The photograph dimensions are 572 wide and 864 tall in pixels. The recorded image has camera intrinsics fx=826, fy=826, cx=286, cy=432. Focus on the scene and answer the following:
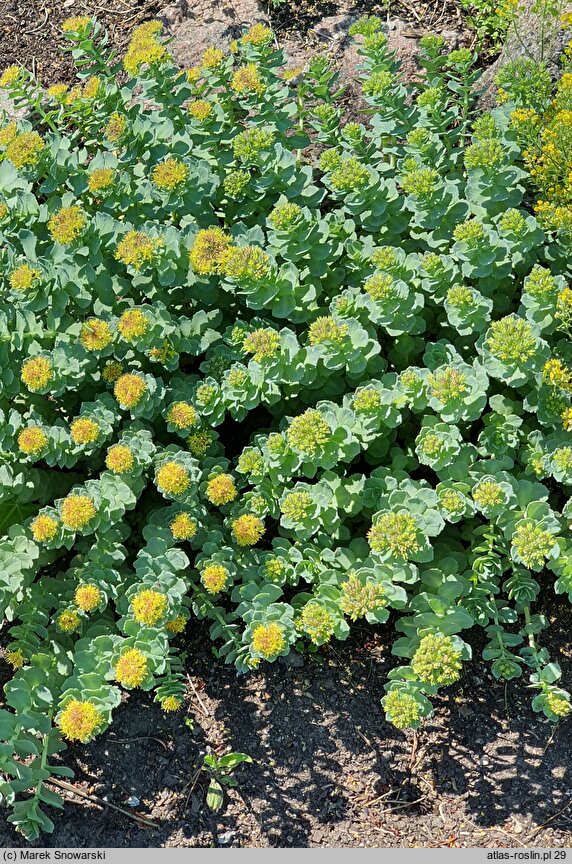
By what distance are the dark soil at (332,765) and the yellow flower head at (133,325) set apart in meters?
1.41

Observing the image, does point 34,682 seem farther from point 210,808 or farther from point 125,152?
point 125,152

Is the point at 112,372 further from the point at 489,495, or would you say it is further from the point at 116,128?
the point at 489,495

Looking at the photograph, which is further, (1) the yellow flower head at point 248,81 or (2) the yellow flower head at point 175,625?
(1) the yellow flower head at point 248,81

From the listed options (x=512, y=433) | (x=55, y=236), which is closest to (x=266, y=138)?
(x=55, y=236)

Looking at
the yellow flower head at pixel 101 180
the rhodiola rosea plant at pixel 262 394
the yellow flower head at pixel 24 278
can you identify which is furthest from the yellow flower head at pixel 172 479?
the yellow flower head at pixel 101 180

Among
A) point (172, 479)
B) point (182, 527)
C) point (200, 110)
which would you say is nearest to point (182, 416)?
point (172, 479)

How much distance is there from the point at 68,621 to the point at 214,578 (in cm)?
56

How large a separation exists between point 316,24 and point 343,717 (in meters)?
3.74

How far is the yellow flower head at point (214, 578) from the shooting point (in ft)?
9.39

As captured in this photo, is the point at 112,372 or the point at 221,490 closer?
the point at 221,490

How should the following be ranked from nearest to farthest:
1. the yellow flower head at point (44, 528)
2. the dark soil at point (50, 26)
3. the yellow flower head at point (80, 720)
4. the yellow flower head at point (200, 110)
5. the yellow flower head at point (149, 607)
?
the yellow flower head at point (80, 720), the yellow flower head at point (149, 607), the yellow flower head at point (44, 528), the yellow flower head at point (200, 110), the dark soil at point (50, 26)

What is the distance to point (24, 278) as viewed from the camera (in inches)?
116

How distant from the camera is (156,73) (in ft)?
10.6

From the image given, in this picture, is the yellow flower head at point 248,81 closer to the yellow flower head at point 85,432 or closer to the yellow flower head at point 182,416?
the yellow flower head at point 182,416
